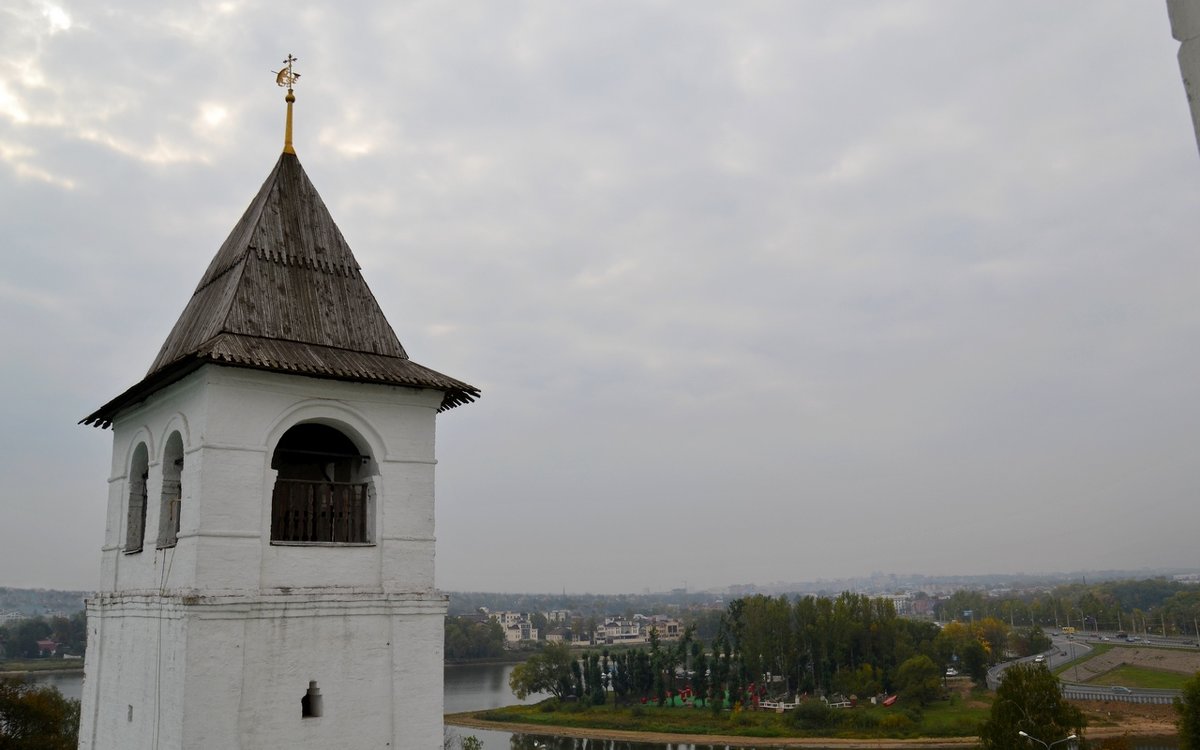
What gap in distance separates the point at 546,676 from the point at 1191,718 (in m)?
54.4

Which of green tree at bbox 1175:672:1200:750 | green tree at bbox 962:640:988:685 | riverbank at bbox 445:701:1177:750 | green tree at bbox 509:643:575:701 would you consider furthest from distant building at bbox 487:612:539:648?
green tree at bbox 1175:672:1200:750

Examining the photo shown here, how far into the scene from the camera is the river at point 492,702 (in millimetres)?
59991

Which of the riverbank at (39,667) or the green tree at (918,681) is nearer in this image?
the green tree at (918,681)

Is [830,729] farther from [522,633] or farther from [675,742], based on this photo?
[522,633]

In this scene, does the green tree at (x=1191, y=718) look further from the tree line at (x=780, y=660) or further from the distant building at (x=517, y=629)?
the distant building at (x=517, y=629)

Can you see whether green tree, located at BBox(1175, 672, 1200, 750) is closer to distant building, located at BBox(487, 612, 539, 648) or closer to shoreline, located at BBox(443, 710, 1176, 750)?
shoreline, located at BBox(443, 710, 1176, 750)

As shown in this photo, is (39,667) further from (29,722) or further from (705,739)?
(29,722)

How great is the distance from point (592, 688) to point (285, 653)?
229ft

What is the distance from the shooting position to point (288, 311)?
33.5 feet

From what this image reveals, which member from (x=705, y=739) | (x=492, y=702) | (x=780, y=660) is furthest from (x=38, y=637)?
(x=780, y=660)

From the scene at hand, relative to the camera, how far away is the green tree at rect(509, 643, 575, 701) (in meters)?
77.4

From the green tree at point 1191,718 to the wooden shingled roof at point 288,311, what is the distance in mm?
32406

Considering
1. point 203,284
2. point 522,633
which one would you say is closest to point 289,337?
point 203,284

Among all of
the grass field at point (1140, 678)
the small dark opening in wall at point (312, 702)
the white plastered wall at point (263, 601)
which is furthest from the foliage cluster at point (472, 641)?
the small dark opening in wall at point (312, 702)
